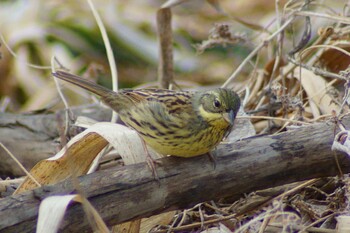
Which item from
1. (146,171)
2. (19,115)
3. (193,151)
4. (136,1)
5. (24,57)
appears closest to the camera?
(146,171)

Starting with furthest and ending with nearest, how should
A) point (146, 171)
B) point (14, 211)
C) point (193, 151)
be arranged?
point (193, 151) < point (146, 171) < point (14, 211)

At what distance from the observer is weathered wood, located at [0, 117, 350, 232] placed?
3.17m

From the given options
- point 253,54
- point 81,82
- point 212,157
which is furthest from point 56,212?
point 253,54

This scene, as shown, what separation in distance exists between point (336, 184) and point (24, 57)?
4903 mm

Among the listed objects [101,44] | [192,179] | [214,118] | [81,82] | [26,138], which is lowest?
[101,44]

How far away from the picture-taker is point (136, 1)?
382 inches

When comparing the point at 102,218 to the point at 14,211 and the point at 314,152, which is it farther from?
the point at 314,152

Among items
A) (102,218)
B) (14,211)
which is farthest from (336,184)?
(14,211)

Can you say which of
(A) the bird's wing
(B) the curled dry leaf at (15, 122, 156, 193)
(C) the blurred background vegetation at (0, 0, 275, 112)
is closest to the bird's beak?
(A) the bird's wing

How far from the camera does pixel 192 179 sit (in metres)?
3.50

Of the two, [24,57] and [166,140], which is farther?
[24,57]

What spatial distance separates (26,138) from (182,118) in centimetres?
139

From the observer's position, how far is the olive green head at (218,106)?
12.7 ft

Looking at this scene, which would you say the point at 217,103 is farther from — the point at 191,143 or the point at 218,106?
the point at 191,143
